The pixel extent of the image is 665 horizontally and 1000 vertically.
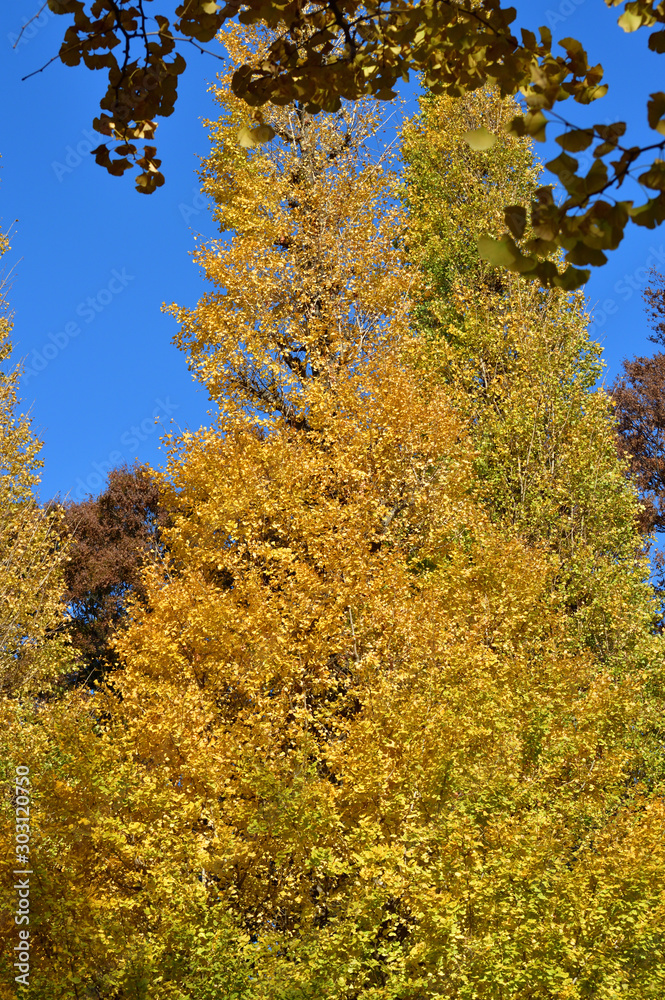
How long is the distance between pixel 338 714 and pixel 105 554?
18.2m

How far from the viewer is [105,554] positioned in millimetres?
27031

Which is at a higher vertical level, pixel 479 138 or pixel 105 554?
pixel 105 554

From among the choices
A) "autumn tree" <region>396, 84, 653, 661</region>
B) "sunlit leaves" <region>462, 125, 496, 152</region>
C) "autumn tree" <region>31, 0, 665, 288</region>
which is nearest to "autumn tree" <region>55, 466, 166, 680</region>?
"autumn tree" <region>396, 84, 653, 661</region>

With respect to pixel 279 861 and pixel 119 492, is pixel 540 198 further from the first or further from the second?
pixel 119 492

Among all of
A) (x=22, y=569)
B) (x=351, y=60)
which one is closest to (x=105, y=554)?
(x=22, y=569)

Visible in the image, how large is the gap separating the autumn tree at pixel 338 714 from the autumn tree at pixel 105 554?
490 inches

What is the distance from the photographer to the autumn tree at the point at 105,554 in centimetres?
2641

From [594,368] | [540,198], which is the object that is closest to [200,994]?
[540,198]

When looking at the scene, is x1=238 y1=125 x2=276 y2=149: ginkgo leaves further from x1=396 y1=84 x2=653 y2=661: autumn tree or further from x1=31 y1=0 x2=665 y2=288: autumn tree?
x1=396 y1=84 x2=653 y2=661: autumn tree

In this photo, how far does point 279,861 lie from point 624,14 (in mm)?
7269

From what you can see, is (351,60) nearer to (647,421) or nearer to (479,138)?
(479,138)

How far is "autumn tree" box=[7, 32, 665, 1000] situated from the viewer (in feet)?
22.3

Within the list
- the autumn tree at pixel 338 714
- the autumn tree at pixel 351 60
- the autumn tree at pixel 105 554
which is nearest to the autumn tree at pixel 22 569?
the autumn tree at pixel 338 714

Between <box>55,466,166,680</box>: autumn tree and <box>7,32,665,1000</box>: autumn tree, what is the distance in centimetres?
1244
